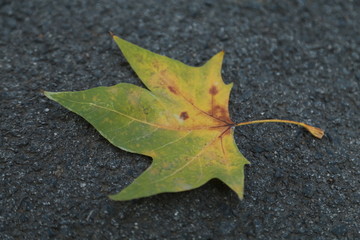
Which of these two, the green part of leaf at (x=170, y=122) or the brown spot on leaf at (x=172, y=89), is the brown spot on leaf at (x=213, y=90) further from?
the brown spot on leaf at (x=172, y=89)

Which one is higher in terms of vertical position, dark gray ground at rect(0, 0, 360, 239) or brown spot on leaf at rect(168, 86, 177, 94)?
brown spot on leaf at rect(168, 86, 177, 94)

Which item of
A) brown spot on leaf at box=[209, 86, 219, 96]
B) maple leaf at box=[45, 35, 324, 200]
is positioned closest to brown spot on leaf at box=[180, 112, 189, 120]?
maple leaf at box=[45, 35, 324, 200]

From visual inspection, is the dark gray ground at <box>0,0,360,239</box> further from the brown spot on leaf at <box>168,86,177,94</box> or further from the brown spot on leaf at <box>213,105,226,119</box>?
the brown spot on leaf at <box>168,86,177,94</box>

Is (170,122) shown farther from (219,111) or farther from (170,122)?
(219,111)

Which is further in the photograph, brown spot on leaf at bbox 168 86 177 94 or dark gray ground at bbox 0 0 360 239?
brown spot on leaf at bbox 168 86 177 94

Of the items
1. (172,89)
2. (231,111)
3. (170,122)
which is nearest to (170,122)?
(170,122)

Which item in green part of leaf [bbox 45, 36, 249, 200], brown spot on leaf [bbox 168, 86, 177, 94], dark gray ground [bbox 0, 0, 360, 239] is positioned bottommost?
dark gray ground [bbox 0, 0, 360, 239]

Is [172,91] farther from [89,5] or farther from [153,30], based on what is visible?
[89,5]
